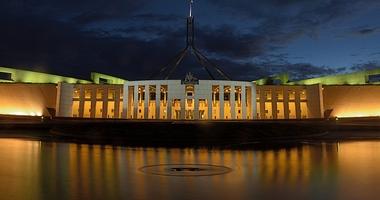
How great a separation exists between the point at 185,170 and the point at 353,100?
2059 inches

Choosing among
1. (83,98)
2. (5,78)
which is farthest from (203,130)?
(5,78)

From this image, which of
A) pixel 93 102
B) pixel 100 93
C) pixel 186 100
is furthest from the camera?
pixel 100 93

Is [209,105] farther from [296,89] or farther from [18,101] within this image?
[18,101]

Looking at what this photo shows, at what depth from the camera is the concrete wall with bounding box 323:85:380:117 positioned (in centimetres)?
5378

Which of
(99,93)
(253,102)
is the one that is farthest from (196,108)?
(99,93)

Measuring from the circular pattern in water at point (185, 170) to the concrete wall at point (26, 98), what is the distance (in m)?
49.7

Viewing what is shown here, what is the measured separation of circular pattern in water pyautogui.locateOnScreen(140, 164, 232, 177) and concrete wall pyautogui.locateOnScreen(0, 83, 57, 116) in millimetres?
49735

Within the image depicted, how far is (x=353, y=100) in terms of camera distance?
5472 centimetres

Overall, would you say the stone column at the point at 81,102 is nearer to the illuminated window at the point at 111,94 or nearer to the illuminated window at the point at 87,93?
the illuminated window at the point at 87,93

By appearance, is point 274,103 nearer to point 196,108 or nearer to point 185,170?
point 196,108

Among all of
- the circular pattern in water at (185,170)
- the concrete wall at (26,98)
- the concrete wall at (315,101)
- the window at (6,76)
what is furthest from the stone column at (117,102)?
the circular pattern in water at (185,170)

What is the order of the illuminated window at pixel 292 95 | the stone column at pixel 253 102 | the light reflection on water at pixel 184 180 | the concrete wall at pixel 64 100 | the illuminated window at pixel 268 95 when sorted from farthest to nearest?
the illuminated window at pixel 268 95
the illuminated window at pixel 292 95
the concrete wall at pixel 64 100
the stone column at pixel 253 102
the light reflection on water at pixel 184 180

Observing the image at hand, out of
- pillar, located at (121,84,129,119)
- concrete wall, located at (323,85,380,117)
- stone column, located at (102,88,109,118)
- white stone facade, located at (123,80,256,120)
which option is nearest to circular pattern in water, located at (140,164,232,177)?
white stone facade, located at (123,80,256,120)

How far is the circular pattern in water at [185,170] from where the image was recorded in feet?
26.5
